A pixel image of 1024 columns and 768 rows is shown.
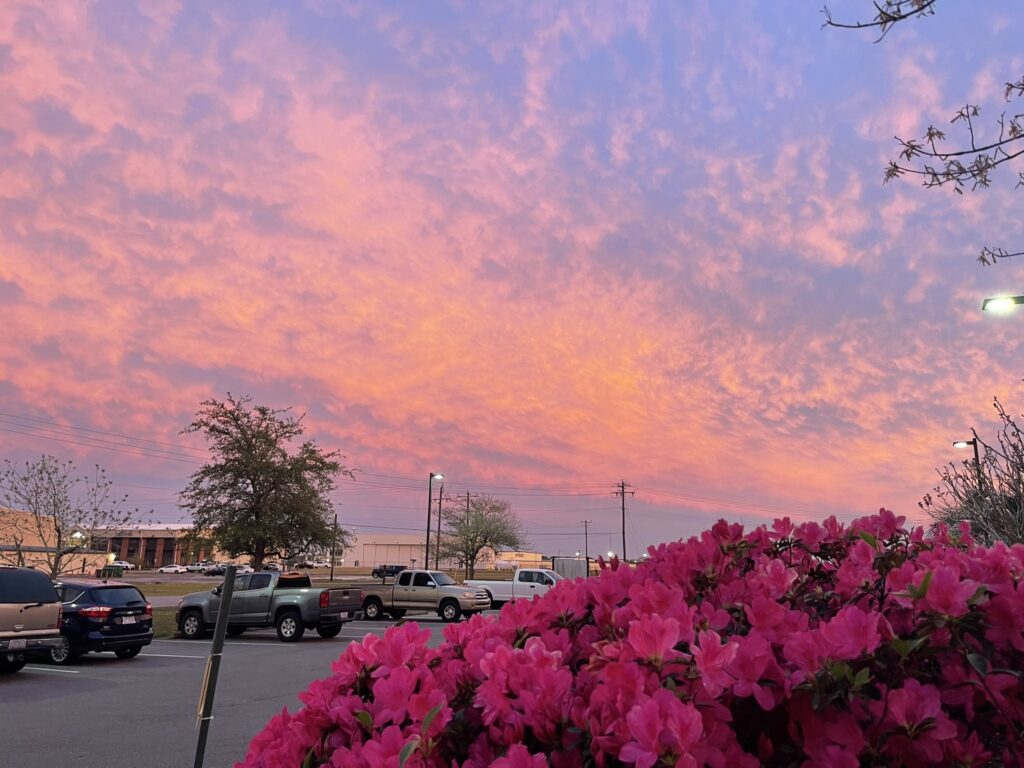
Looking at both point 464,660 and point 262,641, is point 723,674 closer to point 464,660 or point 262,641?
point 464,660

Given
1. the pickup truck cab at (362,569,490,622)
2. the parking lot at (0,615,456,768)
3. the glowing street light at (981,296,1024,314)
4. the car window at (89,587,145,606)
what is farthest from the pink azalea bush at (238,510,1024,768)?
the pickup truck cab at (362,569,490,622)

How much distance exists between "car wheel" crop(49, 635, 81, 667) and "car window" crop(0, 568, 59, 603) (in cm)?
175

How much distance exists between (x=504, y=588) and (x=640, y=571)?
30.5m

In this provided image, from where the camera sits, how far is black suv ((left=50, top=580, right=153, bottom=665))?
1588cm

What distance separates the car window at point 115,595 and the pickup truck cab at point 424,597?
10653mm

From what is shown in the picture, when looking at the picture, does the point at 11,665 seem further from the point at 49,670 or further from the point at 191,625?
the point at 191,625

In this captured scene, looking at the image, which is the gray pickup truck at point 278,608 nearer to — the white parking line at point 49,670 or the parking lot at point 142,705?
the parking lot at point 142,705

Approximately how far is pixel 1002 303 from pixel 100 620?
18.0 metres

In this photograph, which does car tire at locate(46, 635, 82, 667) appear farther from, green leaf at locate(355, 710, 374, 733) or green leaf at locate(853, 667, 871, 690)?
green leaf at locate(853, 667, 871, 690)

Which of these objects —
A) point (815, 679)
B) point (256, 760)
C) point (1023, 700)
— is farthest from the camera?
point (256, 760)

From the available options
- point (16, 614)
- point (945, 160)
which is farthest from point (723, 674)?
point (16, 614)

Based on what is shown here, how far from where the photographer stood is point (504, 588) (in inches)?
1246

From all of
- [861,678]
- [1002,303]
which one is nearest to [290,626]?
[1002,303]

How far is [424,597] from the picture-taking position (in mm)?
27047
